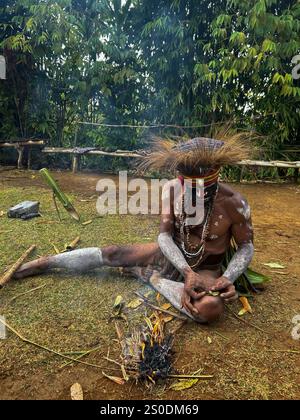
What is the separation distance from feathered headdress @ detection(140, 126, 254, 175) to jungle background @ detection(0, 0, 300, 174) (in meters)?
4.52

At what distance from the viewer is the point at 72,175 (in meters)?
8.18

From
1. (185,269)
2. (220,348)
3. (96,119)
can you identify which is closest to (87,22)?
(96,119)

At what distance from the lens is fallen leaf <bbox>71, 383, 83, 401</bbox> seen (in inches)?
69.2

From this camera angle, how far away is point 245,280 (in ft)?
9.13

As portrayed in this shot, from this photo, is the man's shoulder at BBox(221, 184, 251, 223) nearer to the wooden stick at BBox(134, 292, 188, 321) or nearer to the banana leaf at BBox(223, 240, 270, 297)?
the banana leaf at BBox(223, 240, 270, 297)

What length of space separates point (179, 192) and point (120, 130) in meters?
6.26

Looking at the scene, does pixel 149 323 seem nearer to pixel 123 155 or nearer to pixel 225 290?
pixel 225 290

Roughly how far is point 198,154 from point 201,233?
1.85 feet

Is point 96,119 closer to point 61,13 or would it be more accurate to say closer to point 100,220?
point 61,13

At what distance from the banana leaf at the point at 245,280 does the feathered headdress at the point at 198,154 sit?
2.25 feet

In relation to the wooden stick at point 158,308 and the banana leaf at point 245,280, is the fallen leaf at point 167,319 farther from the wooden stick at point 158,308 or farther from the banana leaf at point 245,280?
the banana leaf at point 245,280

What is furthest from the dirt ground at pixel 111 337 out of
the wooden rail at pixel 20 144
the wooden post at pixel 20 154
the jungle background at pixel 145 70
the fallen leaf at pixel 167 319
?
the wooden post at pixel 20 154
